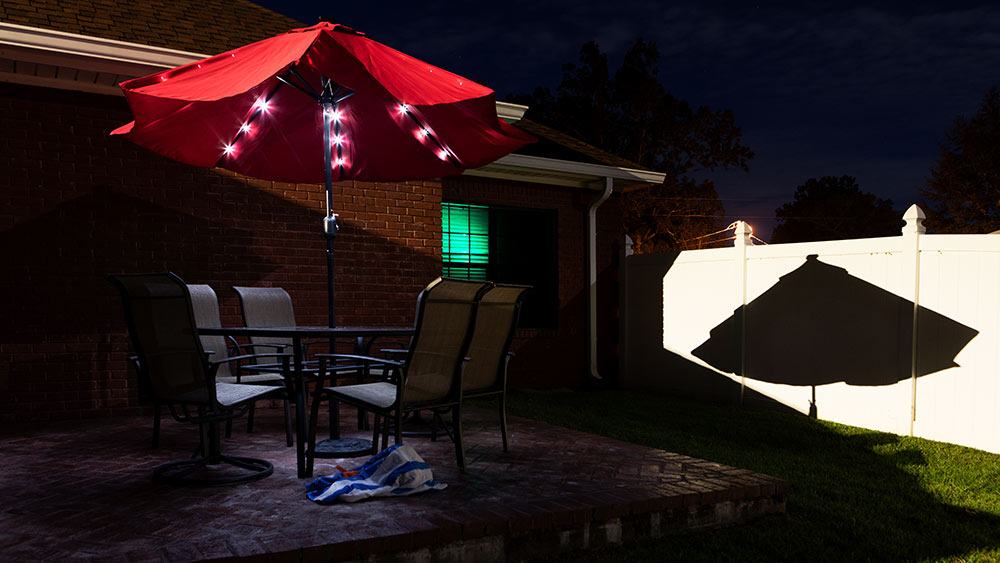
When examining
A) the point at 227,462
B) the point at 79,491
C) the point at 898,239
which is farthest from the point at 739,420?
the point at 79,491

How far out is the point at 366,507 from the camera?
3303mm

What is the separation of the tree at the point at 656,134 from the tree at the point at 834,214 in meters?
14.7

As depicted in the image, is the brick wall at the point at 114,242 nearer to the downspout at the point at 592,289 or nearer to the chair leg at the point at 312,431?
the downspout at the point at 592,289

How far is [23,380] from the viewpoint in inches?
233

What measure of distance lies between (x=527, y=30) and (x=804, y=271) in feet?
180

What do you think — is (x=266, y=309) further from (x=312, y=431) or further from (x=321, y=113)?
(x=312, y=431)

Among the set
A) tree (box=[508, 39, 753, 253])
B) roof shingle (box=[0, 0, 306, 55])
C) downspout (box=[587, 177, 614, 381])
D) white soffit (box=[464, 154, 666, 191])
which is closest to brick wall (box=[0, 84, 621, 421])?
roof shingle (box=[0, 0, 306, 55])

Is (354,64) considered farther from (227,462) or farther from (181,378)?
(227,462)

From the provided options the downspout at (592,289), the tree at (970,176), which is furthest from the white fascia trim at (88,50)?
the tree at (970,176)

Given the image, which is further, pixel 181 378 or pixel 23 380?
pixel 23 380

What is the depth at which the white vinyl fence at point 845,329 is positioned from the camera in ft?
20.5

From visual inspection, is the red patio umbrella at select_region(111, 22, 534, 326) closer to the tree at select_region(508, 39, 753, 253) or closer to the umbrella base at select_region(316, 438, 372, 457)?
the umbrella base at select_region(316, 438, 372, 457)

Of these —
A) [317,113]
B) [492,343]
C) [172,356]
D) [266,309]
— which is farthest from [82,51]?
[492,343]

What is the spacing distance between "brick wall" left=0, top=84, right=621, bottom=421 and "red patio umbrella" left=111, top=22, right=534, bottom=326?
5.13 ft
